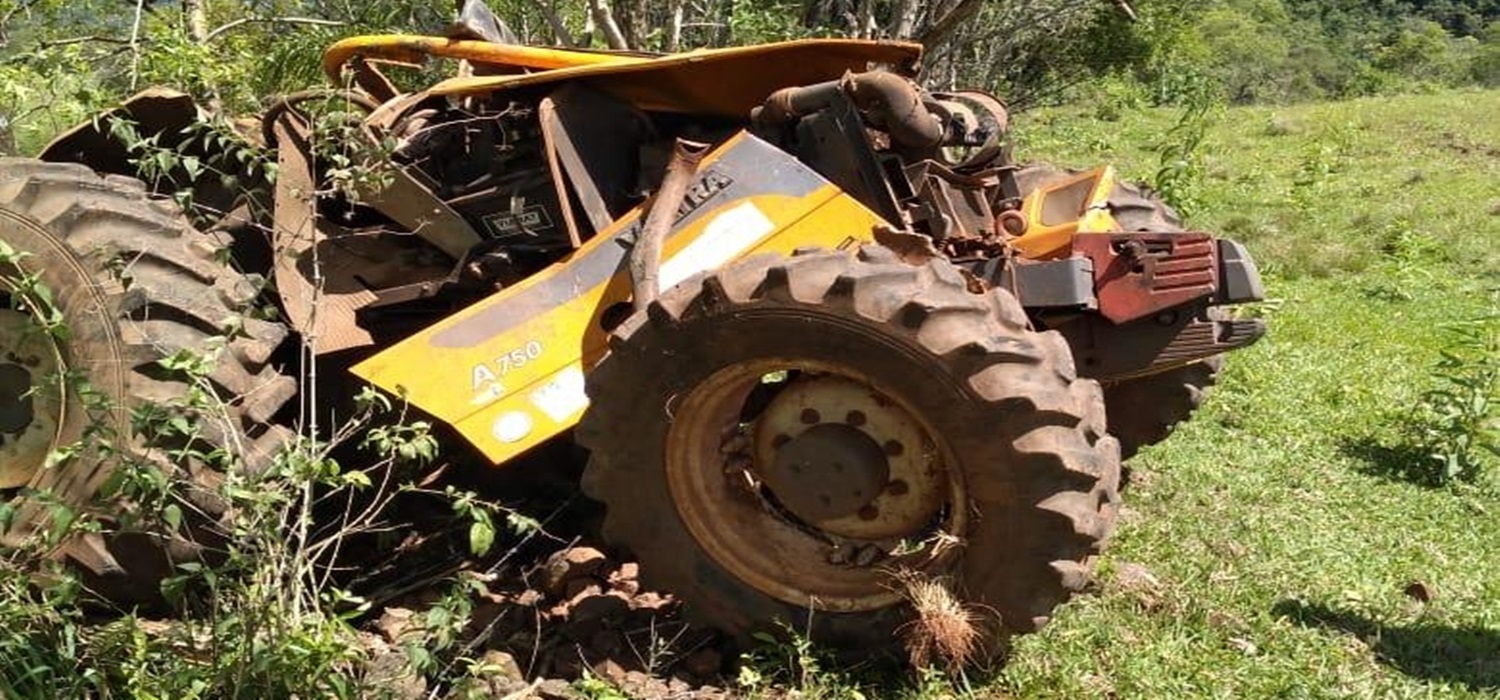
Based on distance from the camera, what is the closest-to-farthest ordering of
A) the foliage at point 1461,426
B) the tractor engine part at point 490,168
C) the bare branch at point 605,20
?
1. the tractor engine part at point 490,168
2. the foliage at point 1461,426
3. the bare branch at point 605,20

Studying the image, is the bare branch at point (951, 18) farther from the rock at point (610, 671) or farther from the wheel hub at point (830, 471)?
the rock at point (610, 671)

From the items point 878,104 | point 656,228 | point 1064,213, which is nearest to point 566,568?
point 656,228

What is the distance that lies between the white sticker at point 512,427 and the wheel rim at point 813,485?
0.54 metres

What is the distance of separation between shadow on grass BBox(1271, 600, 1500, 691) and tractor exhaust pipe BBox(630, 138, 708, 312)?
2404 millimetres

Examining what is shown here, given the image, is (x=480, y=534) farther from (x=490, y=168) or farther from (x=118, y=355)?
(x=490, y=168)

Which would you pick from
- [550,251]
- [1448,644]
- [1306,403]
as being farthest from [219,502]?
[1306,403]

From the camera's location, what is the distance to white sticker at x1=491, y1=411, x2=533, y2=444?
430 centimetres

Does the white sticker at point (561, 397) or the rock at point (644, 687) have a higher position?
the white sticker at point (561, 397)

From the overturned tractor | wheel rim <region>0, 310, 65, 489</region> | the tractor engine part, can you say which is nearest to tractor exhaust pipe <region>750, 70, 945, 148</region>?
the overturned tractor

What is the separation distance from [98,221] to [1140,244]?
3456 mm

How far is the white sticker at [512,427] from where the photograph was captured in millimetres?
4297

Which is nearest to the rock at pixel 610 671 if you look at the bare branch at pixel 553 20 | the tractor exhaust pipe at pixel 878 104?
the tractor exhaust pipe at pixel 878 104

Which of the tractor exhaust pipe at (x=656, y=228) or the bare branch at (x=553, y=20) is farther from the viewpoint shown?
the bare branch at (x=553, y=20)

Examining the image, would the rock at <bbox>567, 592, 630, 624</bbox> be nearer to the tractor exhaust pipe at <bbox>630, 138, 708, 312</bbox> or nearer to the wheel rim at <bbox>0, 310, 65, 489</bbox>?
the tractor exhaust pipe at <bbox>630, 138, 708, 312</bbox>
